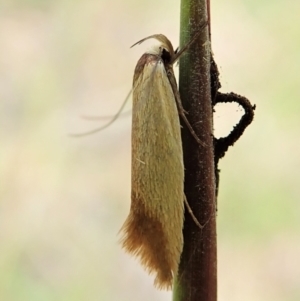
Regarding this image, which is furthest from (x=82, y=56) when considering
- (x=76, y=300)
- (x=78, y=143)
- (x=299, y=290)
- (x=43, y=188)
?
(x=299, y=290)

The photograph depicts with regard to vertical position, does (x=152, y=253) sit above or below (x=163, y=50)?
below

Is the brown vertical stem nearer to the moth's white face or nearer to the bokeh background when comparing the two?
the moth's white face

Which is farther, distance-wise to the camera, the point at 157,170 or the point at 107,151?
the point at 107,151

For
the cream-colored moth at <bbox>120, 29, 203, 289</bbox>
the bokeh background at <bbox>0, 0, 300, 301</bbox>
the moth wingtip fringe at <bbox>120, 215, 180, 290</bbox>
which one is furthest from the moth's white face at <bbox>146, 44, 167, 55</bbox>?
the bokeh background at <bbox>0, 0, 300, 301</bbox>

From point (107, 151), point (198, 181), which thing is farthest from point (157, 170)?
point (107, 151)

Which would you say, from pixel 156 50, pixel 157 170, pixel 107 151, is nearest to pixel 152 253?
pixel 157 170

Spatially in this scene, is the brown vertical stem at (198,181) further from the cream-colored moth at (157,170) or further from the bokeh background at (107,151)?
the bokeh background at (107,151)

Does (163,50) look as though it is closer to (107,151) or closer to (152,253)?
(152,253)

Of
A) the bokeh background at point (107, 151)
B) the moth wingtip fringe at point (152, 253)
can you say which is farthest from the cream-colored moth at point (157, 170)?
the bokeh background at point (107, 151)

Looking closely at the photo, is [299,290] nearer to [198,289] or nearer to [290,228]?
[290,228]
